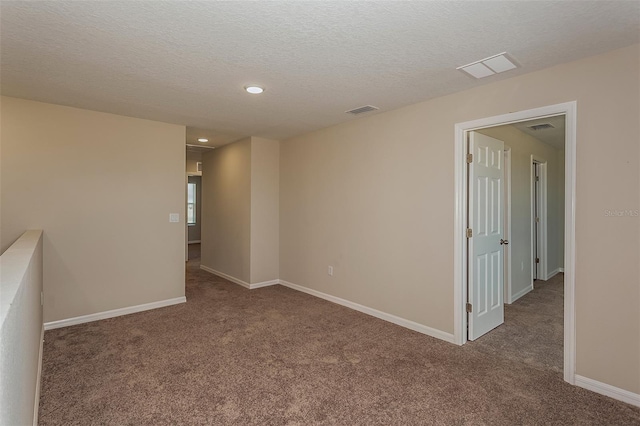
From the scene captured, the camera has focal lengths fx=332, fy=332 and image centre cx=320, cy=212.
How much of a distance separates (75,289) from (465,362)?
419 centimetres

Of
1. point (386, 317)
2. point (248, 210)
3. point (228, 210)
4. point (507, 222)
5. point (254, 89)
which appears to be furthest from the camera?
point (228, 210)

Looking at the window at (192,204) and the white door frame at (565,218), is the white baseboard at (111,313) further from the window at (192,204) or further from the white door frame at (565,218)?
the window at (192,204)

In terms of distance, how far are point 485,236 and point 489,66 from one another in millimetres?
1697

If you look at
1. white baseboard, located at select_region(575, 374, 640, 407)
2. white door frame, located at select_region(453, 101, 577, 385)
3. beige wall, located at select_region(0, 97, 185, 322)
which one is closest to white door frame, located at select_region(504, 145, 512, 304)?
white door frame, located at select_region(453, 101, 577, 385)

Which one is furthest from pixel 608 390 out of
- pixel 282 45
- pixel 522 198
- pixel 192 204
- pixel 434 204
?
pixel 192 204

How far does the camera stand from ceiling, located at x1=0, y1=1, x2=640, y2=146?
1.86 meters

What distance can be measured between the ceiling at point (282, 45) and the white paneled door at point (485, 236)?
843mm

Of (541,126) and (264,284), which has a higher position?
(541,126)

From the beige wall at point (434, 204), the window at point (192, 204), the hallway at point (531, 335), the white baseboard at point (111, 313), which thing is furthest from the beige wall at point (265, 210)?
the window at point (192, 204)

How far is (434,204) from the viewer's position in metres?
3.45

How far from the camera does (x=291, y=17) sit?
192 centimetres

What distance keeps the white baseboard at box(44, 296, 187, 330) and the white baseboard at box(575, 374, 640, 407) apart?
4.40 metres

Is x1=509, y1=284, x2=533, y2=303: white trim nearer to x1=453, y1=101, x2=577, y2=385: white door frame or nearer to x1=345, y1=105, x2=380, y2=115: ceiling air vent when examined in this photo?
x1=453, y1=101, x2=577, y2=385: white door frame

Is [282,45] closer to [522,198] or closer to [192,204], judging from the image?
Answer: [522,198]
